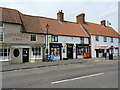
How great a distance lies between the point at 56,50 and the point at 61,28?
5767 millimetres

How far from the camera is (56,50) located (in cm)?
2116

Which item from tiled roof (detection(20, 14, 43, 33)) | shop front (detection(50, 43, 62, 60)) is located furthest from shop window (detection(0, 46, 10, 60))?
shop front (detection(50, 43, 62, 60))

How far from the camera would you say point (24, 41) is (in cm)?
1772

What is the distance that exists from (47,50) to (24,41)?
4272 millimetres

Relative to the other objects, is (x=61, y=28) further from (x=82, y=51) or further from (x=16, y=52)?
(x=16, y=52)

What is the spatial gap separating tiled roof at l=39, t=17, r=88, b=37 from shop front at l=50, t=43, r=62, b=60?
255 cm

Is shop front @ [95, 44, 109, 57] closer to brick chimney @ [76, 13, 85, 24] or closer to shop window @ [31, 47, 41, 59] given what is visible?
brick chimney @ [76, 13, 85, 24]

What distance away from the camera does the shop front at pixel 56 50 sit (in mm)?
20712

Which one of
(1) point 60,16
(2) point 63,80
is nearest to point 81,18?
(1) point 60,16

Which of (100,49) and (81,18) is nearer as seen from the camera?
(100,49)

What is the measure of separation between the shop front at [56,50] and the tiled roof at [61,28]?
2.55 metres

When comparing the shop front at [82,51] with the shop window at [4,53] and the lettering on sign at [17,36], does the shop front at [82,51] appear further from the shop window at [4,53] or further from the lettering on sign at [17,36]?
the shop window at [4,53]

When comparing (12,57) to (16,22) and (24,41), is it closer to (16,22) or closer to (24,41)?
(24,41)

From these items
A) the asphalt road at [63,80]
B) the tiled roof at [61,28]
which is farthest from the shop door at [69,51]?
the asphalt road at [63,80]
